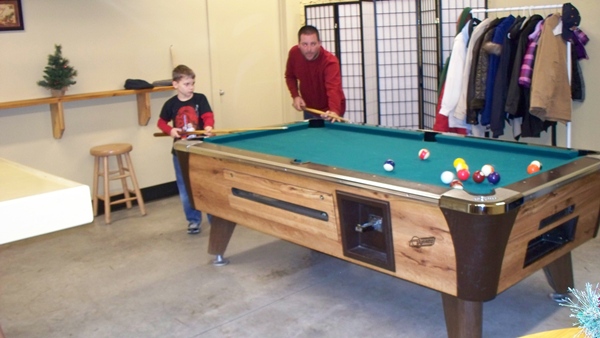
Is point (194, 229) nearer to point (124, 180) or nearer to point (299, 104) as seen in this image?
point (124, 180)

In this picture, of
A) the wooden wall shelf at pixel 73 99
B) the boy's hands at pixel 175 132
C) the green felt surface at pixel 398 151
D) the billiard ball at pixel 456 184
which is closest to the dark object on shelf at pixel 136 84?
the wooden wall shelf at pixel 73 99

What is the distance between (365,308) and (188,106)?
1.96 meters

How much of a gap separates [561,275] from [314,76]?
254 cm

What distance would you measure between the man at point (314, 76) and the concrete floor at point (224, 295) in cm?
119

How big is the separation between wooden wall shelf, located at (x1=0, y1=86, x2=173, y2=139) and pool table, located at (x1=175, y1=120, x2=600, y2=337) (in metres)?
1.48

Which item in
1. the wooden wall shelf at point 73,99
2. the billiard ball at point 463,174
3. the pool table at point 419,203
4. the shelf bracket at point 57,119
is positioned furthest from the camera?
the shelf bracket at point 57,119

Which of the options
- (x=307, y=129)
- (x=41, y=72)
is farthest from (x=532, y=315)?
(x=41, y=72)

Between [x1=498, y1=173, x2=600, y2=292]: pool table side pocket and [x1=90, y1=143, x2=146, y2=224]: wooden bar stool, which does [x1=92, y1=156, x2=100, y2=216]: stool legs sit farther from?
[x1=498, y1=173, x2=600, y2=292]: pool table side pocket

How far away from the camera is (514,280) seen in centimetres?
253

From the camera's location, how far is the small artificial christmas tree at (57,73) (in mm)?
4625

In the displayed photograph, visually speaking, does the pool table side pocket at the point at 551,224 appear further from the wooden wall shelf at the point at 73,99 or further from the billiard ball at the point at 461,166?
the wooden wall shelf at the point at 73,99

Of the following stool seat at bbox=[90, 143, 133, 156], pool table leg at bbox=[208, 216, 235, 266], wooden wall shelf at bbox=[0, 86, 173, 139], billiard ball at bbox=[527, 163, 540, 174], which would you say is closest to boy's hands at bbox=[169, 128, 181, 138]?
pool table leg at bbox=[208, 216, 235, 266]

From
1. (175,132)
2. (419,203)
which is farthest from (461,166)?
(175,132)

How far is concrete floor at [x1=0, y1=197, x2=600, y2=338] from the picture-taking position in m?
3.06
